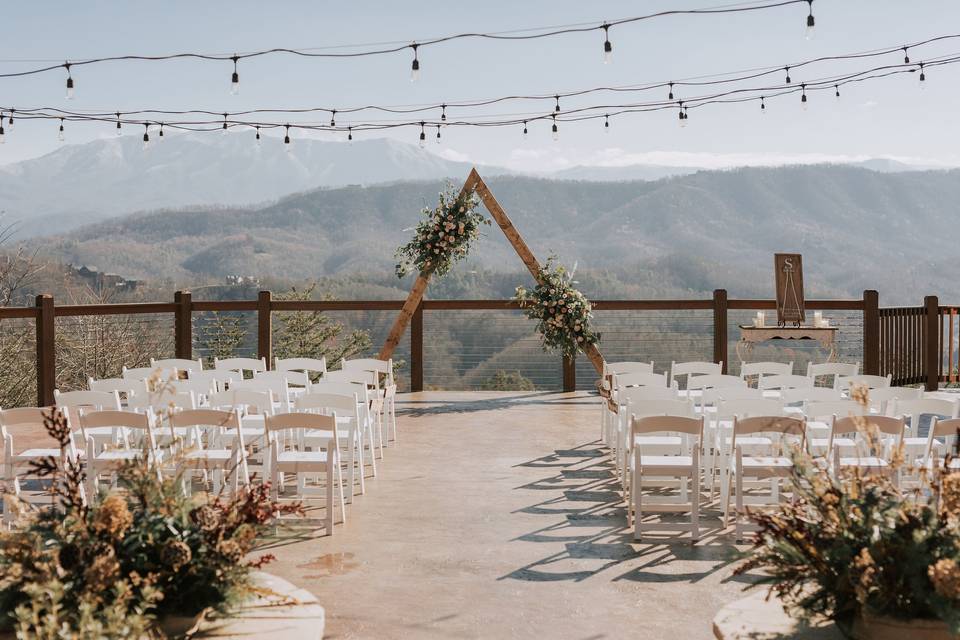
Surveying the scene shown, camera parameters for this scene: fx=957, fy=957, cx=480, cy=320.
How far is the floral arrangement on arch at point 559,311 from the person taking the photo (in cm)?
1110

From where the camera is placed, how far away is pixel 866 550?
7.64 ft

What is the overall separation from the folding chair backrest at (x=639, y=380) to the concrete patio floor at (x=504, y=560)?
0.63m

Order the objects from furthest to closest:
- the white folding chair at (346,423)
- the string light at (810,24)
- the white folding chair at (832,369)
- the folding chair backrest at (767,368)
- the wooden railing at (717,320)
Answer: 1. the wooden railing at (717,320)
2. the folding chair backrest at (767,368)
3. the white folding chair at (832,369)
4. the string light at (810,24)
5. the white folding chair at (346,423)

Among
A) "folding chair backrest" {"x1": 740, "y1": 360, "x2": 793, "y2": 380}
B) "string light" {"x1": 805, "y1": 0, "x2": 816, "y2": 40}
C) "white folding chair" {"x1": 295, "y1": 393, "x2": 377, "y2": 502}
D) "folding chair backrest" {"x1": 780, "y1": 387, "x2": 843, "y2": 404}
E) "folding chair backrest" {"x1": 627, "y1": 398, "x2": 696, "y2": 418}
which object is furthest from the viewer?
"folding chair backrest" {"x1": 740, "y1": 360, "x2": 793, "y2": 380}

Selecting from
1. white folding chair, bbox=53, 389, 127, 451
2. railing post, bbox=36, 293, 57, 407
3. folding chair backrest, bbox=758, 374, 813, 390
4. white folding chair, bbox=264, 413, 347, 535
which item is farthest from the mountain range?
white folding chair, bbox=264, 413, 347, 535

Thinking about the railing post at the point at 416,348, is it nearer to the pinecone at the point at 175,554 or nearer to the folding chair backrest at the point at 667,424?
the folding chair backrest at the point at 667,424

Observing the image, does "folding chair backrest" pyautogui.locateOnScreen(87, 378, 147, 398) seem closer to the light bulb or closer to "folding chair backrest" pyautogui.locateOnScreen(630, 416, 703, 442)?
"folding chair backrest" pyautogui.locateOnScreen(630, 416, 703, 442)

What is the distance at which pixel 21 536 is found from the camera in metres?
2.48

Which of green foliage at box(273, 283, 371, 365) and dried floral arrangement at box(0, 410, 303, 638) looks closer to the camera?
dried floral arrangement at box(0, 410, 303, 638)

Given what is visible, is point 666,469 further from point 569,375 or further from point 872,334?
point 872,334

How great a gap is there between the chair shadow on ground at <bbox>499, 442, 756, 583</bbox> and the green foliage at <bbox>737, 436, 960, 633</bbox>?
1.36 meters

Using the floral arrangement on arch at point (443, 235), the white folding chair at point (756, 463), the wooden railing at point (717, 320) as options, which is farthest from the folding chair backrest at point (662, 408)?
the wooden railing at point (717, 320)

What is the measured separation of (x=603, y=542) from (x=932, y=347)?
8.81 meters

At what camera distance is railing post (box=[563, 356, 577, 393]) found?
11875 millimetres
